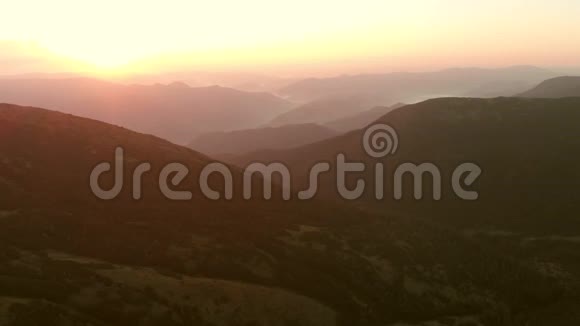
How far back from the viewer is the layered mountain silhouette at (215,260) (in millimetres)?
59000

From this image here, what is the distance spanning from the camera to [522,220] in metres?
142

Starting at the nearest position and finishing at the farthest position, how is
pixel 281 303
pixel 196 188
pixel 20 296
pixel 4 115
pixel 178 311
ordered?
pixel 20 296 < pixel 178 311 < pixel 281 303 < pixel 196 188 < pixel 4 115

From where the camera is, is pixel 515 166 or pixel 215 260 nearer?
pixel 215 260

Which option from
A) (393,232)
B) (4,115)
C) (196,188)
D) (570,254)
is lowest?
(570,254)

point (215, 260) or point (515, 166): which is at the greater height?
point (515, 166)

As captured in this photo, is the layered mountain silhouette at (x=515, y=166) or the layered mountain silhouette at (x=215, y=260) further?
the layered mountain silhouette at (x=515, y=166)

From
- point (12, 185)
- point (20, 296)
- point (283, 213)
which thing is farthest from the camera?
point (283, 213)

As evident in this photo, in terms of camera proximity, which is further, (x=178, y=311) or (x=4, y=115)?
(x=4, y=115)

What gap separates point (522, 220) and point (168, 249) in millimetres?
104961

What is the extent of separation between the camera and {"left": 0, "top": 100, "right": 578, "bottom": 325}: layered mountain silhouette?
5900 cm

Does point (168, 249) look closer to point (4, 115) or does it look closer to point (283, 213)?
point (283, 213)

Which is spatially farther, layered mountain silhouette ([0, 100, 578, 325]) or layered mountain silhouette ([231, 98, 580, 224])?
layered mountain silhouette ([231, 98, 580, 224])

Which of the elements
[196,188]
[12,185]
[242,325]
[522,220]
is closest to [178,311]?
[242,325]

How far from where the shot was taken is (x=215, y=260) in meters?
74.0
